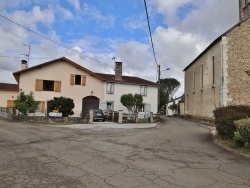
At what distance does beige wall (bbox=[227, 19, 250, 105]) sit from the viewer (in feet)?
90.7

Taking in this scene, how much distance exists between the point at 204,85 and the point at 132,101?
867cm

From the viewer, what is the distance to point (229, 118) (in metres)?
13.5

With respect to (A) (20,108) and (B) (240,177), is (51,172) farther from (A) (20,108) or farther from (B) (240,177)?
(A) (20,108)

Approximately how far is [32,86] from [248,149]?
2801 centimetres

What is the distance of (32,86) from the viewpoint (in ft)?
112

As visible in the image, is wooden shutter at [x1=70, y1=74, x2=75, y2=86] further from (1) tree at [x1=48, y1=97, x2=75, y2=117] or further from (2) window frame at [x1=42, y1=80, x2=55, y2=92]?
(1) tree at [x1=48, y1=97, x2=75, y2=117]

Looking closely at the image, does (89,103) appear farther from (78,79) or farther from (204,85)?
(204,85)

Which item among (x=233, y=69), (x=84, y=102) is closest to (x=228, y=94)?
(x=233, y=69)

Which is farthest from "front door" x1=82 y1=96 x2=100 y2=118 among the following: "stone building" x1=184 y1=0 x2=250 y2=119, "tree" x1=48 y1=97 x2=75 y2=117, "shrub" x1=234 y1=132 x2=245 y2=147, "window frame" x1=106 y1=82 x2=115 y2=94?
"shrub" x1=234 y1=132 x2=245 y2=147

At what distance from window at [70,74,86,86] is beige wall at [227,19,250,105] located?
55.8 feet

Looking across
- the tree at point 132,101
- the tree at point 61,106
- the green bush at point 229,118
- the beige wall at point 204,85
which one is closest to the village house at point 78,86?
the tree at point 132,101

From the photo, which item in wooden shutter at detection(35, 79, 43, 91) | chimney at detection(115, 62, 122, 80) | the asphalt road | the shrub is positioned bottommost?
the asphalt road

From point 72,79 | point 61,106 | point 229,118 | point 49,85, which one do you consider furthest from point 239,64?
point 49,85

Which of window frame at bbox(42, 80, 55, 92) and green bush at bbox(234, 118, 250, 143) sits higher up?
window frame at bbox(42, 80, 55, 92)
